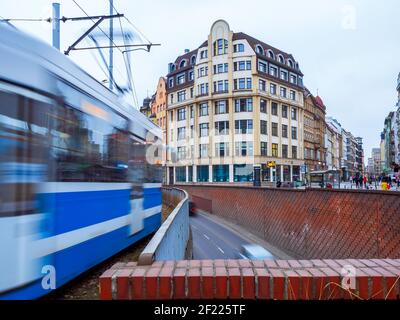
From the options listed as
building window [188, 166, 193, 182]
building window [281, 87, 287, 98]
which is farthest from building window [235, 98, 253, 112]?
building window [188, 166, 193, 182]

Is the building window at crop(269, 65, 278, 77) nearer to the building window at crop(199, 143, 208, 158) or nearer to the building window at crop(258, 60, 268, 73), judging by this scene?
the building window at crop(258, 60, 268, 73)

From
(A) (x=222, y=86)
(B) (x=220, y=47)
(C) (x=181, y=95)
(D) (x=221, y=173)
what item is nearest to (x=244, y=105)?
(A) (x=222, y=86)

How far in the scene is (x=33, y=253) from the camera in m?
4.49

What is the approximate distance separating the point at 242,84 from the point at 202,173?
16059 mm

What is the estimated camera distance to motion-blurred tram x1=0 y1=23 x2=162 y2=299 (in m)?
4.28

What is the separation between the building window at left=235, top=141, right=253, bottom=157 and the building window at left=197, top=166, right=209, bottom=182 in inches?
A: 245

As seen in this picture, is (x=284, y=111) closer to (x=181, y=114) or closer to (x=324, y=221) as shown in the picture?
(x=181, y=114)

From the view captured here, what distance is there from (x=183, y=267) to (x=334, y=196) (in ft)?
49.7

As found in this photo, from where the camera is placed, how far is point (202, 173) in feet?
211

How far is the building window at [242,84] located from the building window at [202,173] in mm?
14219

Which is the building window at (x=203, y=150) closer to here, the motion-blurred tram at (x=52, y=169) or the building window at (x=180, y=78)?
the building window at (x=180, y=78)

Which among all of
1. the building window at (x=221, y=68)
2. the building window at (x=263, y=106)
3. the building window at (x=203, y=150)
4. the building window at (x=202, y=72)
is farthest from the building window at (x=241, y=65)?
the building window at (x=203, y=150)

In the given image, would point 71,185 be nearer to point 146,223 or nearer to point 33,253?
point 33,253
